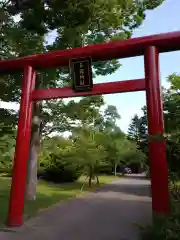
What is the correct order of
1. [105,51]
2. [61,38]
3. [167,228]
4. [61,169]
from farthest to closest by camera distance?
[61,169]
[61,38]
[105,51]
[167,228]

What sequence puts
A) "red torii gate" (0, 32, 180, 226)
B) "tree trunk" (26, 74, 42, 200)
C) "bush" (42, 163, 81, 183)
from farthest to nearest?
1. "bush" (42, 163, 81, 183)
2. "tree trunk" (26, 74, 42, 200)
3. "red torii gate" (0, 32, 180, 226)

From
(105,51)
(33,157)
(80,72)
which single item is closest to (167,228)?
(80,72)

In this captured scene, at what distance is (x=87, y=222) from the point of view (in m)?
8.02

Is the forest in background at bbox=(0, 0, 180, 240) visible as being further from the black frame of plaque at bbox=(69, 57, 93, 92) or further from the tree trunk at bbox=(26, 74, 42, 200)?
the black frame of plaque at bbox=(69, 57, 93, 92)

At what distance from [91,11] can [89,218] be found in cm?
655

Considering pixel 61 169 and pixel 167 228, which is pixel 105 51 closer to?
pixel 167 228

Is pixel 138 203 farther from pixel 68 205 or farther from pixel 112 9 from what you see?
pixel 112 9

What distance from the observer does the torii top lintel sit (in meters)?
7.32

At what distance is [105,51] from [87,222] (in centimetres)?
458

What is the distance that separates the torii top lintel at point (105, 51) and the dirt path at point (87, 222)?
428cm

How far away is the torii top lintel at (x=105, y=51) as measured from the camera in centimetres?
732

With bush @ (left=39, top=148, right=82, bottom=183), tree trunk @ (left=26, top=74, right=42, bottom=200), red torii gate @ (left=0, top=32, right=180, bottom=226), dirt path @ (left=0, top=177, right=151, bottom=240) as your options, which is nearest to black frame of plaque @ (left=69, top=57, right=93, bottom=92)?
red torii gate @ (left=0, top=32, right=180, bottom=226)

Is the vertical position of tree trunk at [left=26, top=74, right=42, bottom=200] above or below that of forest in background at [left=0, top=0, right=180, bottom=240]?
below

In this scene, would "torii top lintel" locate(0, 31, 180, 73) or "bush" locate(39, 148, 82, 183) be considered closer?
"torii top lintel" locate(0, 31, 180, 73)
